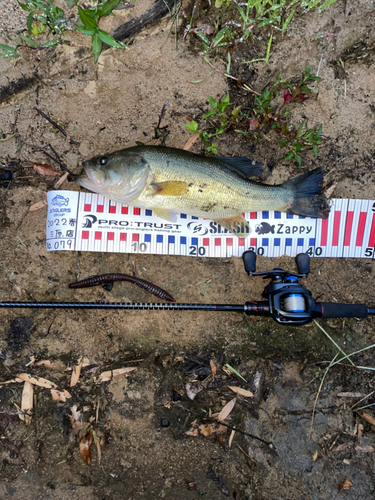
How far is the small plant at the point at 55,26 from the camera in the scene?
158 inches

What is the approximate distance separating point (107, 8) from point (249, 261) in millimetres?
3411

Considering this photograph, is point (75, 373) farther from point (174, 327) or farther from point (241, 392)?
point (241, 392)

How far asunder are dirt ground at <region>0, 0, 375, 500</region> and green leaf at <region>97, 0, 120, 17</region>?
358mm

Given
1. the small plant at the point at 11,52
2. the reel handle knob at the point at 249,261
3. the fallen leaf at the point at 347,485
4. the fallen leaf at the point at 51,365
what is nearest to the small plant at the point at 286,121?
the reel handle knob at the point at 249,261

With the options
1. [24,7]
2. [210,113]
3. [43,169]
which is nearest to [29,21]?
[24,7]

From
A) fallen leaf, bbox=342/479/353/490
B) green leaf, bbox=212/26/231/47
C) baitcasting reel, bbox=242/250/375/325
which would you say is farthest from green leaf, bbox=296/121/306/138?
fallen leaf, bbox=342/479/353/490

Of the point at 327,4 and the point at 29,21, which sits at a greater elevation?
the point at 327,4

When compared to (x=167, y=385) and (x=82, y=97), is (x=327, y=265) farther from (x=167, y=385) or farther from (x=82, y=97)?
(x=82, y=97)

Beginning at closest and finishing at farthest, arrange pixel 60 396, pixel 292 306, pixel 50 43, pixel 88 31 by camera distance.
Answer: pixel 292 306 → pixel 88 31 → pixel 60 396 → pixel 50 43

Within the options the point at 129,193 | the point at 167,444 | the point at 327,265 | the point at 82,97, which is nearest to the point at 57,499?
the point at 167,444

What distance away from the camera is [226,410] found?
4.18 m

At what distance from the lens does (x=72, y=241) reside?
4242 millimetres

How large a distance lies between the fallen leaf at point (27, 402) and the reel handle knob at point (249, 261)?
3.00 metres

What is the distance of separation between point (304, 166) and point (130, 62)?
2660mm
